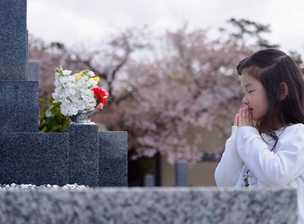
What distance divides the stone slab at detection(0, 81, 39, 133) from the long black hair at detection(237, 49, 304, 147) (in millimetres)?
2342

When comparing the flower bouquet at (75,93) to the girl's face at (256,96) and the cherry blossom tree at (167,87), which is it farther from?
the cherry blossom tree at (167,87)

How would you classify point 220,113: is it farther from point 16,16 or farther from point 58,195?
point 58,195

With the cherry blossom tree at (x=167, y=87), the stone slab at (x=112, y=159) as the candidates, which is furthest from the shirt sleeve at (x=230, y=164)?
the cherry blossom tree at (x=167, y=87)

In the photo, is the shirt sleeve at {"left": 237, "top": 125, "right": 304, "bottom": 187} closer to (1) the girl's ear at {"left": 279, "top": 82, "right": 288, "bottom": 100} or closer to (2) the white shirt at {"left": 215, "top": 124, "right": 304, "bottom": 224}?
(2) the white shirt at {"left": 215, "top": 124, "right": 304, "bottom": 224}

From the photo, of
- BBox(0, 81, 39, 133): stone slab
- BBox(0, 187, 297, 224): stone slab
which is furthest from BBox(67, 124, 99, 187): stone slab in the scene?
BBox(0, 187, 297, 224): stone slab

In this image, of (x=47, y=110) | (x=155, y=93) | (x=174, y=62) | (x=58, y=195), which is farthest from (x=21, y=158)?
(x=174, y=62)

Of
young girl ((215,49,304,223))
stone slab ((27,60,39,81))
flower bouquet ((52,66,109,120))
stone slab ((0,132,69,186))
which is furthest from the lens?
stone slab ((27,60,39,81))

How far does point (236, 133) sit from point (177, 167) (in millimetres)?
9732

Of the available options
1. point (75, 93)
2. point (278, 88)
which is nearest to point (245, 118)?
point (278, 88)

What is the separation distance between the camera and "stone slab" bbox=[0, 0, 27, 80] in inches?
152

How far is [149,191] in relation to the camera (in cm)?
81

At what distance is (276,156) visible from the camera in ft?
5.75

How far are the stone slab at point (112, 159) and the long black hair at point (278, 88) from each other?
2.06 m

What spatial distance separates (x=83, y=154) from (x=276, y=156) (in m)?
2.22
